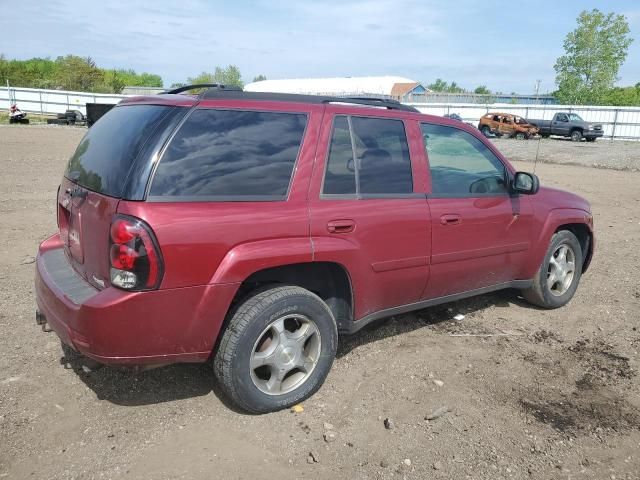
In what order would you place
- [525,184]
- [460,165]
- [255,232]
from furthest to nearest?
[525,184]
[460,165]
[255,232]

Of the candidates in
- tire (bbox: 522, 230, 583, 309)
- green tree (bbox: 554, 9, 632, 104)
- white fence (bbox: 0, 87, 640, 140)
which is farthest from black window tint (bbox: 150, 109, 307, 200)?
green tree (bbox: 554, 9, 632, 104)

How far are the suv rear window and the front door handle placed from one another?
2.01m

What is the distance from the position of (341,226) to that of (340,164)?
41 centimetres

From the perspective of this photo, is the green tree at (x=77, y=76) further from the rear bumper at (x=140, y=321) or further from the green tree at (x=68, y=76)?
the rear bumper at (x=140, y=321)

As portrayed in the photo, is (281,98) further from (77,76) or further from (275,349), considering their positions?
(77,76)

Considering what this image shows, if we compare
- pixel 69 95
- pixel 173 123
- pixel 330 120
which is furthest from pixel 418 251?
pixel 69 95

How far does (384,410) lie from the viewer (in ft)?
11.1

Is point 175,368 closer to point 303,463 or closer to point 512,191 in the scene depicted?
point 303,463


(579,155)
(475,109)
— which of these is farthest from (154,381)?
(475,109)

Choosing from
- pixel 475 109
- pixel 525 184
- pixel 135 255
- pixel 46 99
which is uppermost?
pixel 475 109

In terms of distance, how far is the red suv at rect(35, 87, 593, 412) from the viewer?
9.18 ft

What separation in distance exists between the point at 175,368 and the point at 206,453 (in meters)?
1.00

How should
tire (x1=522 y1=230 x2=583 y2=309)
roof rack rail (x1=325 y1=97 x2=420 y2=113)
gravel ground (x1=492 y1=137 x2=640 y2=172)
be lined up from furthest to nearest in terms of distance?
gravel ground (x1=492 y1=137 x2=640 y2=172)
tire (x1=522 y1=230 x2=583 y2=309)
roof rack rail (x1=325 y1=97 x2=420 y2=113)

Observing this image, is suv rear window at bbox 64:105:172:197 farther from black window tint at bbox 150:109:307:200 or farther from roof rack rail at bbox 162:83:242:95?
A: roof rack rail at bbox 162:83:242:95
